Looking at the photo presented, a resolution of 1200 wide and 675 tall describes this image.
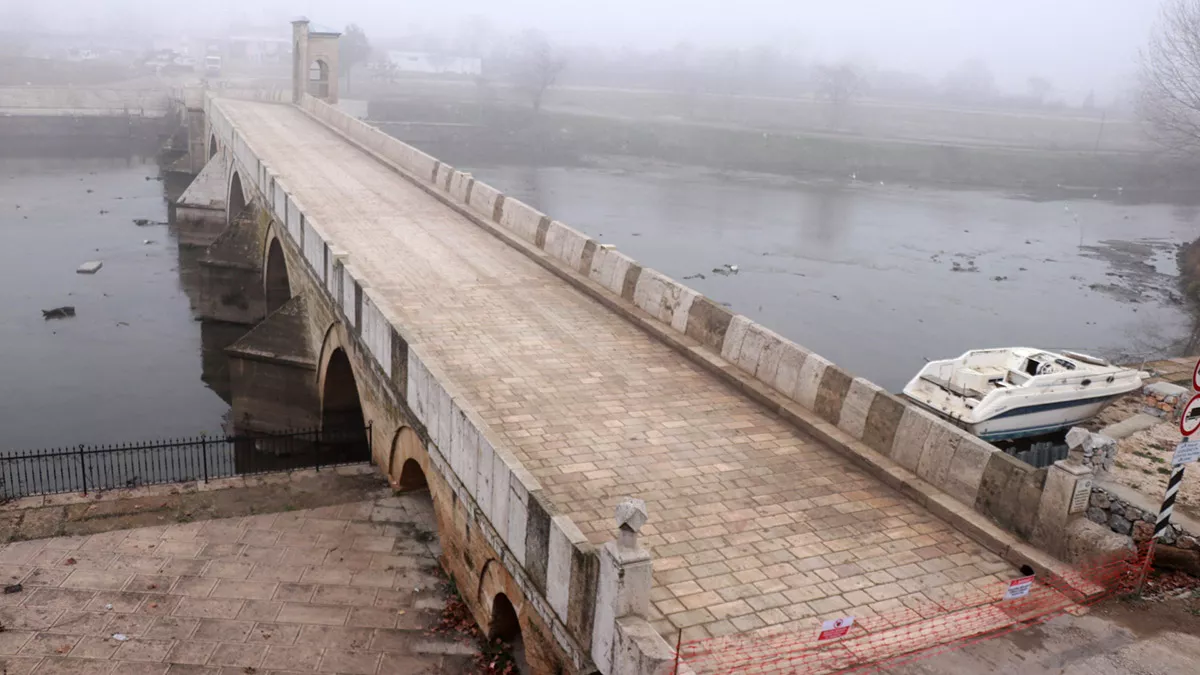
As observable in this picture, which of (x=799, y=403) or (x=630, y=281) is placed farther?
(x=630, y=281)

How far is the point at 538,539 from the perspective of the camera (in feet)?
23.8

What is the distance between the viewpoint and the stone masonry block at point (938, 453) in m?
8.24

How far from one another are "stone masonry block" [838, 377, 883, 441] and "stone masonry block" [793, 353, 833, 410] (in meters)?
0.43

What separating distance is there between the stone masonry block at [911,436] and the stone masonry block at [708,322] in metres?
2.94

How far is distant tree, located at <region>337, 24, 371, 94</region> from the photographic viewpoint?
77.4 metres

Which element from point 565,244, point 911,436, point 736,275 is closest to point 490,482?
point 911,436

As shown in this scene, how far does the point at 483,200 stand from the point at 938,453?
1269 cm

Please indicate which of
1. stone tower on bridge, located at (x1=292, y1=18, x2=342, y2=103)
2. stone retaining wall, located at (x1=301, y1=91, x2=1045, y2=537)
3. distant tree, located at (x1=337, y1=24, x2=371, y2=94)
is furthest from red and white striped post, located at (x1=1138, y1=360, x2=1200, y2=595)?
distant tree, located at (x1=337, y1=24, x2=371, y2=94)

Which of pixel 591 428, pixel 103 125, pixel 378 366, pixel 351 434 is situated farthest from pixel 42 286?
pixel 103 125

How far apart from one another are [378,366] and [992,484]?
7.42 meters

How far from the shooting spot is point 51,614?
9.39 m

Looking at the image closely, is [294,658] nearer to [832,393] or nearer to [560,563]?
[560,563]

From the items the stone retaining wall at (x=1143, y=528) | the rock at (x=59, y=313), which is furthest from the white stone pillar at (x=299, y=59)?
the stone retaining wall at (x=1143, y=528)

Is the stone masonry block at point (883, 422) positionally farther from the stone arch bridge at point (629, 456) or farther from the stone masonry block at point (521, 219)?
the stone masonry block at point (521, 219)
